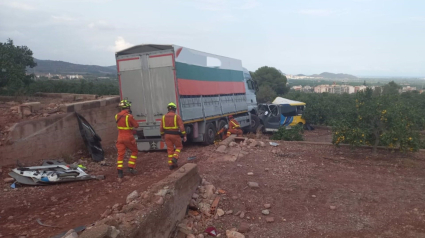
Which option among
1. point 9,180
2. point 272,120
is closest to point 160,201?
point 9,180

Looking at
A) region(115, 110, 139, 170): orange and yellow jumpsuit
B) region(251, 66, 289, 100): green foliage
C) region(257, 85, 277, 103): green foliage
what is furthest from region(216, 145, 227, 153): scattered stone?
region(251, 66, 289, 100): green foliage

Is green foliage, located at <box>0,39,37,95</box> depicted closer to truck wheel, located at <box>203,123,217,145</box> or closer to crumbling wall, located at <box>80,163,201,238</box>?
truck wheel, located at <box>203,123,217,145</box>

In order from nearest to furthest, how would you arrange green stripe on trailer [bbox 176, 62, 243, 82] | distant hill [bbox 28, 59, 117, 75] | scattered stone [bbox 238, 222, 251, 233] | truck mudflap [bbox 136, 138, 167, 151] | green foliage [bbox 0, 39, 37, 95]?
1. scattered stone [bbox 238, 222, 251, 233]
2. green stripe on trailer [bbox 176, 62, 243, 82]
3. truck mudflap [bbox 136, 138, 167, 151]
4. green foliage [bbox 0, 39, 37, 95]
5. distant hill [bbox 28, 59, 117, 75]

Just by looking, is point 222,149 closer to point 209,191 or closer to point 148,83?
point 148,83

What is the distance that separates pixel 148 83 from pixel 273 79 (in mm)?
36269

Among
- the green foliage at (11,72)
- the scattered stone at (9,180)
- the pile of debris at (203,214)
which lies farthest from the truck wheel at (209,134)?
the green foliage at (11,72)

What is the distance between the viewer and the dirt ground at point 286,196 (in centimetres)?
495

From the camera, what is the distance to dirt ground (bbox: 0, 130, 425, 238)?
4953 mm

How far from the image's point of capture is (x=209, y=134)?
11531 mm

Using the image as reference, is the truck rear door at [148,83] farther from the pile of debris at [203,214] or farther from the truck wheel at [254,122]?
the truck wheel at [254,122]

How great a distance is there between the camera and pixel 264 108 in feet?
60.0

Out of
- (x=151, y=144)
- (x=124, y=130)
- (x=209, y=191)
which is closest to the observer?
(x=209, y=191)

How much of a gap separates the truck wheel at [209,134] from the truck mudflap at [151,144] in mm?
1740

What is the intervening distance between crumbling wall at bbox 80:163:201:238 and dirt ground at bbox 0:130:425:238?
2.11 ft
